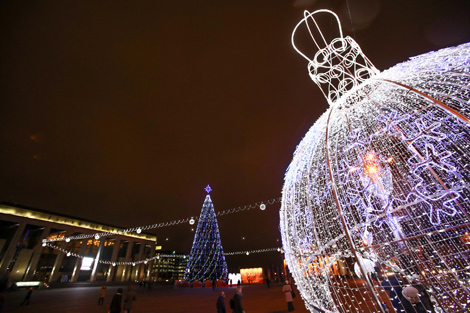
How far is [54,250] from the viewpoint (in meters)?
31.5

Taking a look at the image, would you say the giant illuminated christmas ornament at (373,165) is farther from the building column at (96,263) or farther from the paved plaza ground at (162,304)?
the building column at (96,263)

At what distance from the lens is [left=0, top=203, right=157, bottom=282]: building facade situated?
26.3 metres

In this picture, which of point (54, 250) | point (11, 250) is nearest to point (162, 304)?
point (11, 250)

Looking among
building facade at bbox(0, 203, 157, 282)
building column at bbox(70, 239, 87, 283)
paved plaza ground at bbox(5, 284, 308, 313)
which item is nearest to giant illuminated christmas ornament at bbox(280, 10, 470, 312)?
paved plaza ground at bbox(5, 284, 308, 313)

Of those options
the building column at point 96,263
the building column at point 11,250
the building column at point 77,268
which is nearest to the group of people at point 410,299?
the building column at point 11,250

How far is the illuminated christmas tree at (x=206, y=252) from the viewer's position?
2027cm

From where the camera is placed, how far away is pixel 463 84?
2.54 m

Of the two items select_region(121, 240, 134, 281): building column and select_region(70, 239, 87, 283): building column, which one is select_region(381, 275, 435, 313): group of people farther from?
select_region(121, 240, 134, 281): building column

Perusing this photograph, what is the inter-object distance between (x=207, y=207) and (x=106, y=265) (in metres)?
29.0

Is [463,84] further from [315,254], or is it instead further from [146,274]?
[146,274]

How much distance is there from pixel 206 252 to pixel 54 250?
87.0ft

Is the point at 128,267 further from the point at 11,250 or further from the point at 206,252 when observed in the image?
the point at 206,252

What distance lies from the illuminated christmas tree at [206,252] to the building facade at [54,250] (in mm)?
18529

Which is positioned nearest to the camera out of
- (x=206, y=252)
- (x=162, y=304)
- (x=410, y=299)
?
(x=410, y=299)
